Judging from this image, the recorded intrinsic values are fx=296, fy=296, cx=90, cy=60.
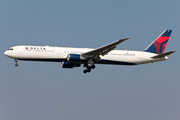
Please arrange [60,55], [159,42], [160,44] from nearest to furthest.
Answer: [60,55] → [160,44] → [159,42]

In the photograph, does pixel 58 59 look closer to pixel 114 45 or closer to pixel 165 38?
pixel 114 45

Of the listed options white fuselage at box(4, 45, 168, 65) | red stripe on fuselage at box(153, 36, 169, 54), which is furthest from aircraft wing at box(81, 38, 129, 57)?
red stripe on fuselage at box(153, 36, 169, 54)

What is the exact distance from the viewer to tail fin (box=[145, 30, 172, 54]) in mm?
47519

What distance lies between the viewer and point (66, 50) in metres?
41.9

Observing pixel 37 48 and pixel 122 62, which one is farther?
pixel 122 62

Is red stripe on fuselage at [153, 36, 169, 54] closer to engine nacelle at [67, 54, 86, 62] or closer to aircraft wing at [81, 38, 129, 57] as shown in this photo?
aircraft wing at [81, 38, 129, 57]

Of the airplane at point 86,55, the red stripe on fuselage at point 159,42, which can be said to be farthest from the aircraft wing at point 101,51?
the red stripe on fuselage at point 159,42

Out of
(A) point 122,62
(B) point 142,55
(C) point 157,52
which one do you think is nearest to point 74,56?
(A) point 122,62

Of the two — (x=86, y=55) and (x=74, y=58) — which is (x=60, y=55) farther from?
(x=86, y=55)

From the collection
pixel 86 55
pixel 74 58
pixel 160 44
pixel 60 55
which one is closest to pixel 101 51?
pixel 86 55

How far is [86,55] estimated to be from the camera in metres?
41.5

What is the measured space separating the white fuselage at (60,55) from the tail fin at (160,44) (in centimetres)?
247

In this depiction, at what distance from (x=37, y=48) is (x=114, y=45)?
34.9 ft

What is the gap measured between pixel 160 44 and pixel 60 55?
17.1 meters
